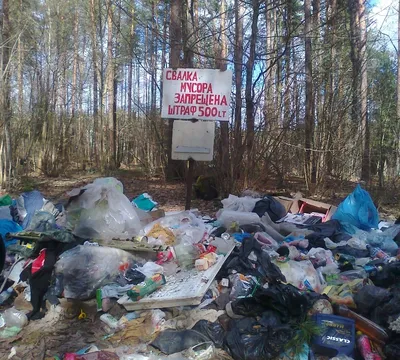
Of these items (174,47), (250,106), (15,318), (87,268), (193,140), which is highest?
(174,47)

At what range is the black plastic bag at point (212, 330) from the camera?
2705mm

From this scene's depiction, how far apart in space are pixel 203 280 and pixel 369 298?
4.27 feet

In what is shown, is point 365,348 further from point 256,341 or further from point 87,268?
point 87,268

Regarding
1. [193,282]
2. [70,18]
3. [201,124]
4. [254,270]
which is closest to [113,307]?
[193,282]

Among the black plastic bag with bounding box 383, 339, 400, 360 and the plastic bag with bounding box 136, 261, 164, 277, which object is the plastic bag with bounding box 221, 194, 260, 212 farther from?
the black plastic bag with bounding box 383, 339, 400, 360

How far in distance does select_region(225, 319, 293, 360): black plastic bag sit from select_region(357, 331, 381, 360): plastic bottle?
477 mm

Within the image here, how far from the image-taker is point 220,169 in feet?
24.4

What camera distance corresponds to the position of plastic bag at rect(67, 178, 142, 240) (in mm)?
4027

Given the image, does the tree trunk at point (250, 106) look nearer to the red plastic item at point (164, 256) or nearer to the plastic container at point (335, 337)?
the red plastic item at point (164, 256)

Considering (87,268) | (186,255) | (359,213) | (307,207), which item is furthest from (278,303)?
(307,207)

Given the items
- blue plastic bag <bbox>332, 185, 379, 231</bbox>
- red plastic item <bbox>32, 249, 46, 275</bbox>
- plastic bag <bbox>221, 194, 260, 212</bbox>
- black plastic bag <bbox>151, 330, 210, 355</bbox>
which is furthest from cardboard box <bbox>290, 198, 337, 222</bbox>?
red plastic item <bbox>32, 249, 46, 275</bbox>

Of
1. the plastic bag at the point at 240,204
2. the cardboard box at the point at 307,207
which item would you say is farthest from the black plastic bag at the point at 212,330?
the cardboard box at the point at 307,207

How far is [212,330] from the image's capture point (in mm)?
2789

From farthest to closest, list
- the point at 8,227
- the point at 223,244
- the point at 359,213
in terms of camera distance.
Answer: the point at 359,213 < the point at 8,227 < the point at 223,244
